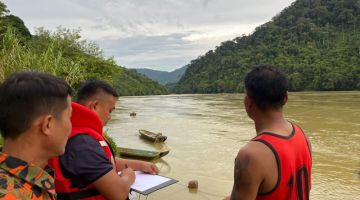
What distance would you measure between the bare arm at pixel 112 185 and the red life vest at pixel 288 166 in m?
0.70

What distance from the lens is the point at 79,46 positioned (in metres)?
32.4

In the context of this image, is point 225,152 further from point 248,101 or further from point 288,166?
point 288,166

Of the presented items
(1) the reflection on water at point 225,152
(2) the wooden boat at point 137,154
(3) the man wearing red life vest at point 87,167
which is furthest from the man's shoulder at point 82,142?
(2) the wooden boat at point 137,154

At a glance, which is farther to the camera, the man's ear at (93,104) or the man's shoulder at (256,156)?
the man's ear at (93,104)

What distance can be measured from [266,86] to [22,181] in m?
1.17

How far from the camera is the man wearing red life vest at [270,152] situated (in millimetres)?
1655

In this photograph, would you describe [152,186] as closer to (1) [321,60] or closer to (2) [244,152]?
(2) [244,152]

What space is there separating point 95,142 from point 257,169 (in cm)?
82

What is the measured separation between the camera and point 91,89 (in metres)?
2.31

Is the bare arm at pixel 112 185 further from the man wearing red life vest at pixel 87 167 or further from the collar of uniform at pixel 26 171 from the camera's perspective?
the collar of uniform at pixel 26 171

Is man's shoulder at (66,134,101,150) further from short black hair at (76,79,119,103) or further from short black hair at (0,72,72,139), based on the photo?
short black hair at (0,72,72,139)

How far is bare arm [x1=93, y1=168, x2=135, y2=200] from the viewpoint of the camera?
6.06 ft

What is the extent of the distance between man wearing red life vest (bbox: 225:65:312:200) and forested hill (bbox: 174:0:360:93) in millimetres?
51530

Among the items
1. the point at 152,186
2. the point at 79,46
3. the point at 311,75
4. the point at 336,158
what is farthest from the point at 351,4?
the point at 152,186
